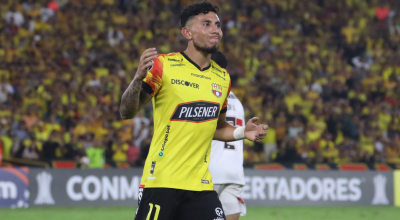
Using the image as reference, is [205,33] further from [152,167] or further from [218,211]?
[218,211]

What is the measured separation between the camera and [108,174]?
48.8 feet

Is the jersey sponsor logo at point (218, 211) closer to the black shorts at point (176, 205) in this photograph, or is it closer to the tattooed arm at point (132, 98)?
the black shorts at point (176, 205)

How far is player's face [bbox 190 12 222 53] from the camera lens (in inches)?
197

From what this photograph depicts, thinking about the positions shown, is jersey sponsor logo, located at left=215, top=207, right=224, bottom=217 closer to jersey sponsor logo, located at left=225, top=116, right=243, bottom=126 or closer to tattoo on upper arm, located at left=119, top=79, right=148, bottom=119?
tattoo on upper arm, located at left=119, top=79, right=148, bottom=119

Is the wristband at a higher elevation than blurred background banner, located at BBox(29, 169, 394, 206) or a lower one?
higher

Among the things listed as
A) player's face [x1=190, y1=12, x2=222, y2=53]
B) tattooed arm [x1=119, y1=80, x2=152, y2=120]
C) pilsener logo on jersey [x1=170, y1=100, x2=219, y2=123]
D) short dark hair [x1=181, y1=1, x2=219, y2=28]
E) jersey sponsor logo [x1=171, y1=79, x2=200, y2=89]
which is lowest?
pilsener logo on jersey [x1=170, y1=100, x2=219, y2=123]

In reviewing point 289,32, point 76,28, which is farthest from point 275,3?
point 76,28

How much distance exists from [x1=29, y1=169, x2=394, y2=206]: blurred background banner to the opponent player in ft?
26.6

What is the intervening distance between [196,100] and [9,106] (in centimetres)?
1258

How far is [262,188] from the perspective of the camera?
15.5 meters

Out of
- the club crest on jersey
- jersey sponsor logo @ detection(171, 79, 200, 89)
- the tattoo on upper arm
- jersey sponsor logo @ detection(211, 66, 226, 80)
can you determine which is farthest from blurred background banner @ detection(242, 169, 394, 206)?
the tattoo on upper arm

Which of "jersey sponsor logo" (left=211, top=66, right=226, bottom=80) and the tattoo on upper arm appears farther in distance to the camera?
"jersey sponsor logo" (left=211, top=66, right=226, bottom=80)

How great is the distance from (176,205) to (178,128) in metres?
0.60

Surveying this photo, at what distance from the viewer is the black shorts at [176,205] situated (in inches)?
183
